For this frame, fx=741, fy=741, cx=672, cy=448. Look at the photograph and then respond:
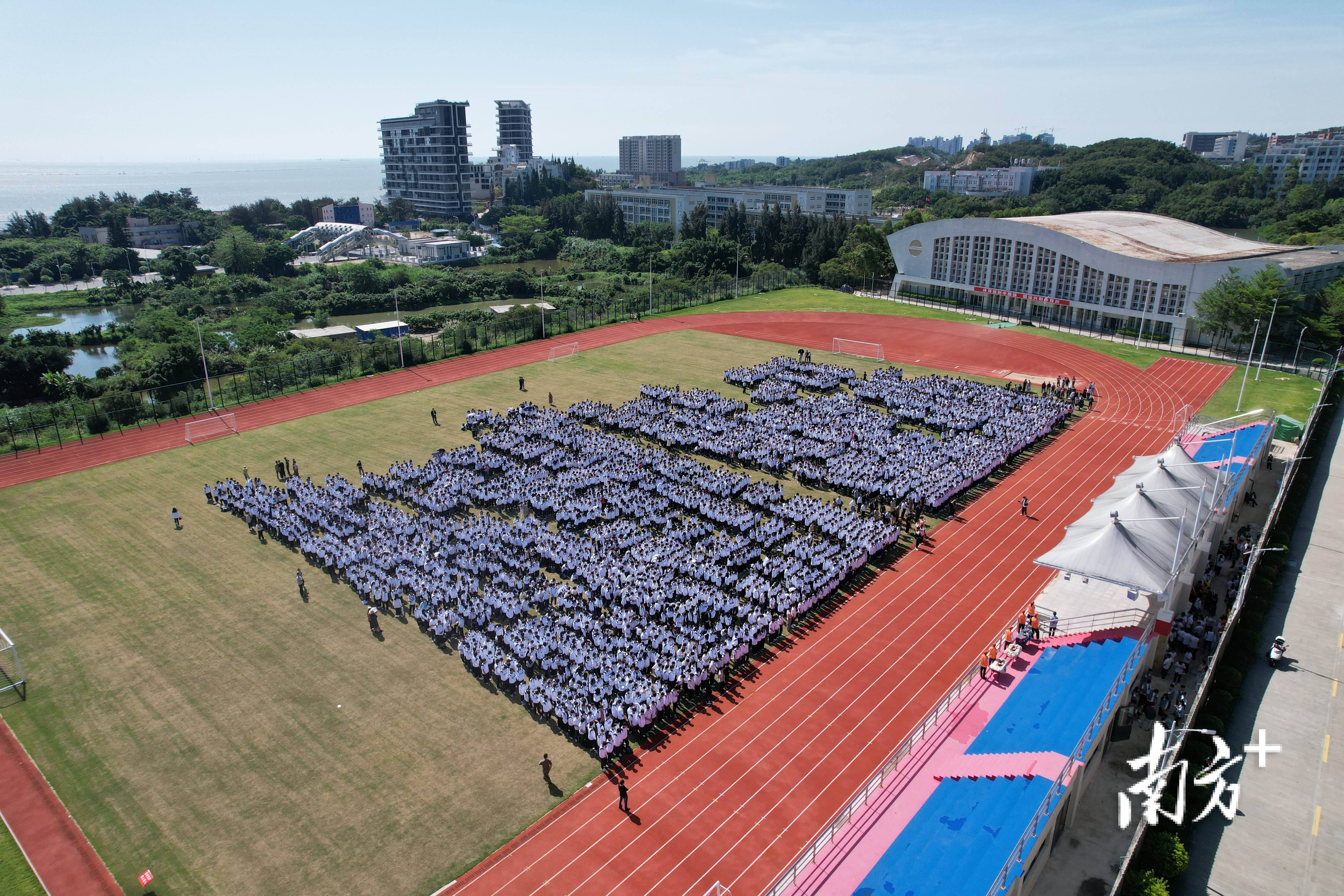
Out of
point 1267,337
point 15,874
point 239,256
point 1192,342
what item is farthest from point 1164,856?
point 239,256

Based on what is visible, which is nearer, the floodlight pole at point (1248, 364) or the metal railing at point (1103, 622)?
the metal railing at point (1103, 622)

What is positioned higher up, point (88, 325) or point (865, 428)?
point (865, 428)

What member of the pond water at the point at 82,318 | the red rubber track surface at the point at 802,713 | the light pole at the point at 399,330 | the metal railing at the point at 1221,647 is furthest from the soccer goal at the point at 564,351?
the pond water at the point at 82,318

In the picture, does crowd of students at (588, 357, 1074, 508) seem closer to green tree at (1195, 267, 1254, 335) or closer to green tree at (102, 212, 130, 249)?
green tree at (1195, 267, 1254, 335)

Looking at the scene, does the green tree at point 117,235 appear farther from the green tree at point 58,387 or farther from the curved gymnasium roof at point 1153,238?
the curved gymnasium roof at point 1153,238

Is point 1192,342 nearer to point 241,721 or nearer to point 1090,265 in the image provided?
point 1090,265

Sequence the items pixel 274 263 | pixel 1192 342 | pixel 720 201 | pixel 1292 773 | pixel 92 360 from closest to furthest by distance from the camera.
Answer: pixel 1292 773, pixel 1192 342, pixel 92 360, pixel 274 263, pixel 720 201
